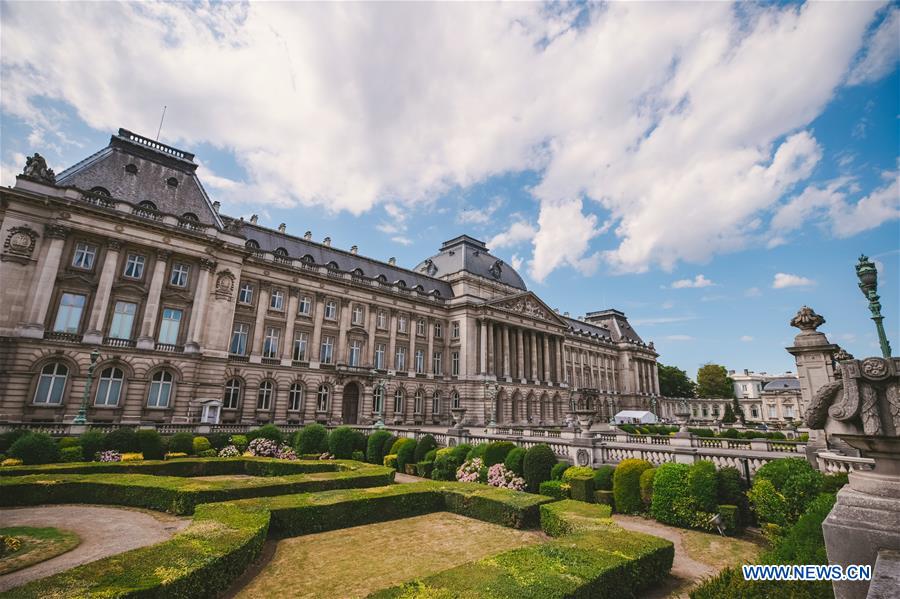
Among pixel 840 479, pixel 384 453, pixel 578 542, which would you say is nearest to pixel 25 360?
pixel 384 453

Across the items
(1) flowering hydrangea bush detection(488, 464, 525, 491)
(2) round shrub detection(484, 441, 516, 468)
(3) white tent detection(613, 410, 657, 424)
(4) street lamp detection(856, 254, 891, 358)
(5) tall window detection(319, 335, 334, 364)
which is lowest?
(1) flowering hydrangea bush detection(488, 464, 525, 491)

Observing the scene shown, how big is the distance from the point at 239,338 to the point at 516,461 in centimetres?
2900

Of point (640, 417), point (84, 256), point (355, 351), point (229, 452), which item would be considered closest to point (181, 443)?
point (229, 452)

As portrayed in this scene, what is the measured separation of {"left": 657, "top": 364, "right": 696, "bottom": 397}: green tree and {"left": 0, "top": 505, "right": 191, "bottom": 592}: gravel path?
357 feet

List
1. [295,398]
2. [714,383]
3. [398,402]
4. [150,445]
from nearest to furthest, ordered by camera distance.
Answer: [150,445] → [295,398] → [398,402] → [714,383]

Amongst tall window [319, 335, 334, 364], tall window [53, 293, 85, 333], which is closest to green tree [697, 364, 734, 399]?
tall window [319, 335, 334, 364]

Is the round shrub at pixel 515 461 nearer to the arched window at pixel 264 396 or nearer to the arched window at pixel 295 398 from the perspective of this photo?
the arched window at pixel 264 396

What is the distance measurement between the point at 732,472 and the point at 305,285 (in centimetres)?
3715

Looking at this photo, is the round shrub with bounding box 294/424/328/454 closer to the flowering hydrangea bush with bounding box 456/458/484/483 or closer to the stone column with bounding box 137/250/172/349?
the flowering hydrangea bush with bounding box 456/458/484/483

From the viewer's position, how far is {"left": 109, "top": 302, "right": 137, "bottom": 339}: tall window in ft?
98.0

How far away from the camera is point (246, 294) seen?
38.2m

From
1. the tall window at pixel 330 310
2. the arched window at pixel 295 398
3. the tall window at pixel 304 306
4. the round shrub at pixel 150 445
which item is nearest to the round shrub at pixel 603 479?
the round shrub at pixel 150 445

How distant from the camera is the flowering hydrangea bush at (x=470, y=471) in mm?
18594

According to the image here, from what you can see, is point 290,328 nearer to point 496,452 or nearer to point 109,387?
point 109,387
